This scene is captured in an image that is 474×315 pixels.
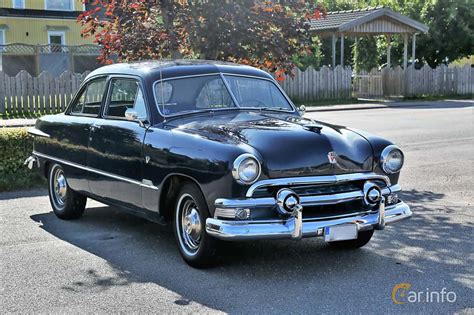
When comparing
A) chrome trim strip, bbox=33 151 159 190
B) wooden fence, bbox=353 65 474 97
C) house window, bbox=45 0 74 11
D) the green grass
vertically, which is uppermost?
house window, bbox=45 0 74 11

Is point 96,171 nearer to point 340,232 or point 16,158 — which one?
point 340,232

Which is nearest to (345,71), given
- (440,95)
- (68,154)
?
(440,95)

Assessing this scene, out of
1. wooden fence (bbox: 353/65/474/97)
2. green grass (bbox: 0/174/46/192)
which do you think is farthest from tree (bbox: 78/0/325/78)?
A: wooden fence (bbox: 353/65/474/97)

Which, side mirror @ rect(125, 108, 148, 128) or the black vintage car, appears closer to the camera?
the black vintage car

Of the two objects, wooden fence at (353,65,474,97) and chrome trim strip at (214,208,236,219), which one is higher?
wooden fence at (353,65,474,97)

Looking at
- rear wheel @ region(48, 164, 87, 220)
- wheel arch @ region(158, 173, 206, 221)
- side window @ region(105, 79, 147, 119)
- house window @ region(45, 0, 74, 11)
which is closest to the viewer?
wheel arch @ region(158, 173, 206, 221)

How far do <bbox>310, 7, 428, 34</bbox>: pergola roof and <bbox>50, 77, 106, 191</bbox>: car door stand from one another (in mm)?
23466

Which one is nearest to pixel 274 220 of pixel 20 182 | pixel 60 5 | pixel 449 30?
pixel 20 182

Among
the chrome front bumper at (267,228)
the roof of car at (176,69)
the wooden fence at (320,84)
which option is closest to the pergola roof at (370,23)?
the wooden fence at (320,84)

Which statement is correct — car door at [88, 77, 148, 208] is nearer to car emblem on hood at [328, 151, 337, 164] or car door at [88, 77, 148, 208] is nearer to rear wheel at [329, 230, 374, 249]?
car emblem on hood at [328, 151, 337, 164]

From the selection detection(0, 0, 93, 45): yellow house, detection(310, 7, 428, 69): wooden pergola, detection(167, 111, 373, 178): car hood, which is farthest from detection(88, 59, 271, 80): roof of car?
detection(0, 0, 93, 45): yellow house

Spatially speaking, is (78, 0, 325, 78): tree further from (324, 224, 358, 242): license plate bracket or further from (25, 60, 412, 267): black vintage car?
(324, 224, 358, 242): license plate bracket

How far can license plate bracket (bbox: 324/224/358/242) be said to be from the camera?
523 centimetres

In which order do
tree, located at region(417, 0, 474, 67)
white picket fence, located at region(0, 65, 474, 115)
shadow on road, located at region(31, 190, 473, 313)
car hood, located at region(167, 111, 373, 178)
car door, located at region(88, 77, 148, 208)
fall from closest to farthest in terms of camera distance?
shadow on road, located at region(31, 190, 473, 313) → car hood, located at region(167, 111, 373, 178) → car door, located at region(88, 77, 148, 208) → white picket fence, located at region(0, 65, 474, 115) → tree, located at region(417, 0, 474, 67)
